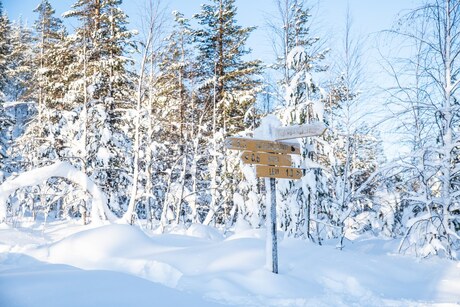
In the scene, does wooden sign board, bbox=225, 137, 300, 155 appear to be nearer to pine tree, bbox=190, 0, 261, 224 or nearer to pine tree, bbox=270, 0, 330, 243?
pine tree, bbox=270, 0, 330, 243

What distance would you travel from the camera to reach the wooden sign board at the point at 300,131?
17.7ft

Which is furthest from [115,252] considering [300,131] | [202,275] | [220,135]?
[220,135]

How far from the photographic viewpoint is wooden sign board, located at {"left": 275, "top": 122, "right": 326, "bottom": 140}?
540 cm

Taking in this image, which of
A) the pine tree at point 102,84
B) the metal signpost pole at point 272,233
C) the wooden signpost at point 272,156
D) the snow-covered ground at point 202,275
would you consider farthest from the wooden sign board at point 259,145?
the pine tree at point 102,84

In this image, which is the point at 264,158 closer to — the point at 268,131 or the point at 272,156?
the point at 272,156

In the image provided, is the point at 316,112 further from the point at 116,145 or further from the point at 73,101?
the point at 73,101

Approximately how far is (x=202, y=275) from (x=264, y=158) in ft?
6.90

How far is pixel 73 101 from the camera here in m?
16.1

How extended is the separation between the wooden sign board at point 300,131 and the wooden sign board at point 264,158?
1.19 ft

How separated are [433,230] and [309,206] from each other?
10.2 ft

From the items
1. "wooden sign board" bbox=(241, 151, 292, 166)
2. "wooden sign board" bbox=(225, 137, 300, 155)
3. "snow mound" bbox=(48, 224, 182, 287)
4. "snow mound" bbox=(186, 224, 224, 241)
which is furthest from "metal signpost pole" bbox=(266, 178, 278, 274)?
"snow mound" bbox=(186, 224, 224, 241)

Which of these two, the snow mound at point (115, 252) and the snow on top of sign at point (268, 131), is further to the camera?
the snow on top of sign at point (268, 131)

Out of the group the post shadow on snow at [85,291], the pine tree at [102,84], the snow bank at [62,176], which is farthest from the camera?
the pine tree at [102,84]

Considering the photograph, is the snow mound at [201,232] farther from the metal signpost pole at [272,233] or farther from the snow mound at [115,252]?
the metal signpost pole at [272,233]
